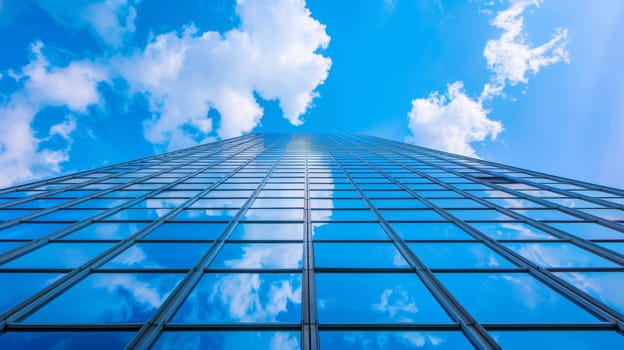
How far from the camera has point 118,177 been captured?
680 inches

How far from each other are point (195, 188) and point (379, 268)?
10.7m

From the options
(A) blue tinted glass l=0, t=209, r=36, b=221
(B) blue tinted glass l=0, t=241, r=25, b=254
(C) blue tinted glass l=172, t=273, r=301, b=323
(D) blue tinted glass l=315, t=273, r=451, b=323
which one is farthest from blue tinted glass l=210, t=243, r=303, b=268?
(A) blue tinted glass l=0, t=209, r=36, b=221

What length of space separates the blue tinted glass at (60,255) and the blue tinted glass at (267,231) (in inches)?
134

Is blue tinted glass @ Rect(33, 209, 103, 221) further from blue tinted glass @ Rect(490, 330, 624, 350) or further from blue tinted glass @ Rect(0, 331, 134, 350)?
blue tinted glass @ Rect(490, 330, 624, 350)

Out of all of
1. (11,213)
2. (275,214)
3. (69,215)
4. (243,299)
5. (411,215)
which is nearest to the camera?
(243,299)

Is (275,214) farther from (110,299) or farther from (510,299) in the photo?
(510,299)

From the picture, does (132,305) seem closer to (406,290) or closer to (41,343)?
(41,343)

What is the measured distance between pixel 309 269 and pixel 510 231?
22.1 ft

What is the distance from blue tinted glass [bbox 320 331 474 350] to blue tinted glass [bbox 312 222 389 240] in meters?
3.89

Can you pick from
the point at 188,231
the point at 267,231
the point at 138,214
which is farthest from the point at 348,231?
the point at 138,214

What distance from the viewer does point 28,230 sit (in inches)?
374

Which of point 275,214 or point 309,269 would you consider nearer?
point 309,269

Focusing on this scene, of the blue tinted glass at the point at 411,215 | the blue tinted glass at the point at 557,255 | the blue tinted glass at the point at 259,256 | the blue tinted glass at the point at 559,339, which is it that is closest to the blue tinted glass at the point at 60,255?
the blue tinted glass at the point at 259,256

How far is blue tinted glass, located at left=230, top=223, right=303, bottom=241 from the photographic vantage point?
9062mm
